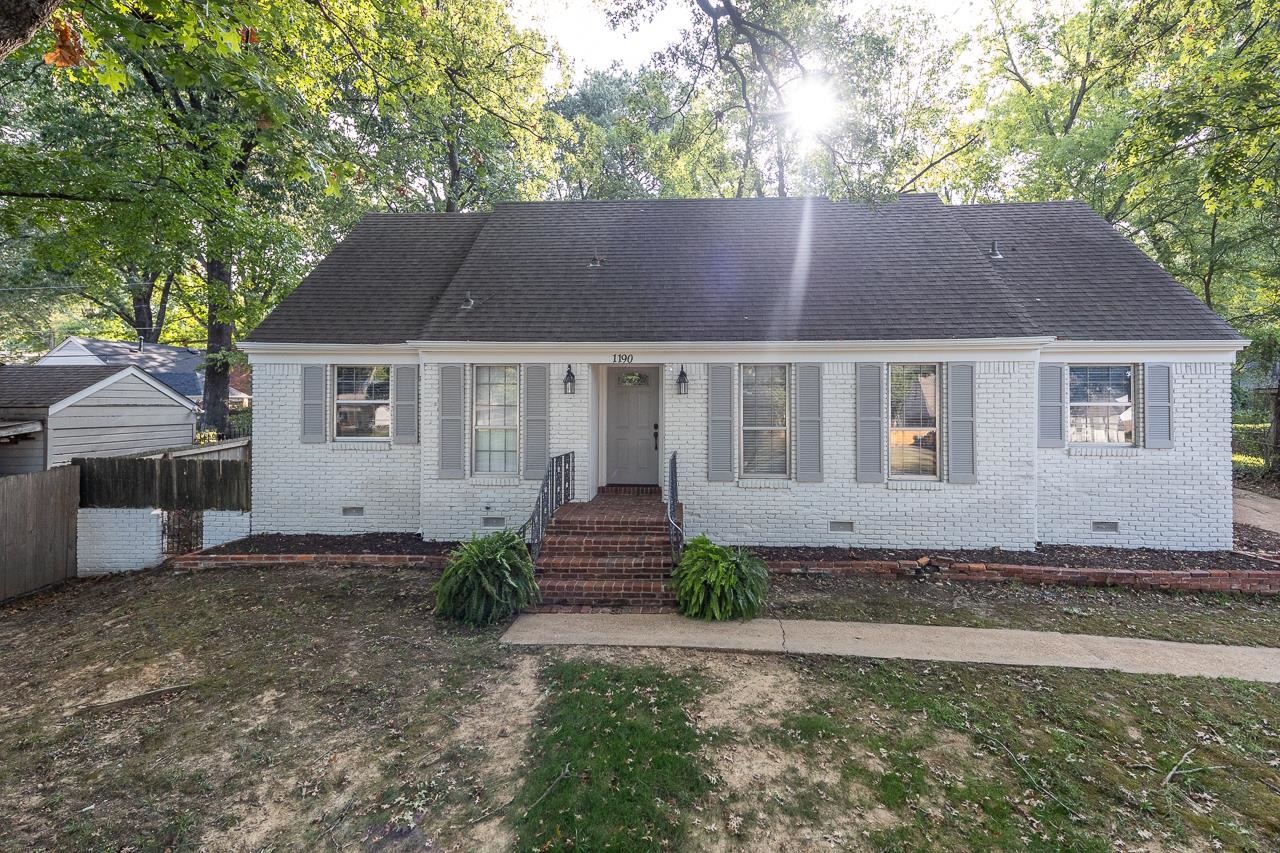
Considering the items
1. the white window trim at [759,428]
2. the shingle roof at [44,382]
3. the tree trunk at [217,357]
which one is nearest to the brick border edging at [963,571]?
the white window trim at [759,428]

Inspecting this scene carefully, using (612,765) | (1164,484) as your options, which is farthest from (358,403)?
(1164,484)

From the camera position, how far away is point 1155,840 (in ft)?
10.0

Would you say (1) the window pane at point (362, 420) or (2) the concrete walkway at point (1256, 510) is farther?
(2) the concrete walkway at point (1256, 510)

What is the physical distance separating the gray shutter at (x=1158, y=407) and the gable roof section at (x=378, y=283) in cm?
1272

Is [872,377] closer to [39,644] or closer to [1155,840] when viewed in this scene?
[1155,840]

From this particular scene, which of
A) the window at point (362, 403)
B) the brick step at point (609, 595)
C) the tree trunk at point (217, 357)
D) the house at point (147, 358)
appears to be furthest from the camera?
the house at point (147, 358)

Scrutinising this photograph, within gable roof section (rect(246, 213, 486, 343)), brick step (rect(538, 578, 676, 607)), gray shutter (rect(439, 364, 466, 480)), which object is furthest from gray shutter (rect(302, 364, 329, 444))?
brick step (rect(538, 578, 676, 607))

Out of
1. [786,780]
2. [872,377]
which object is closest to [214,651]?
[786,780]

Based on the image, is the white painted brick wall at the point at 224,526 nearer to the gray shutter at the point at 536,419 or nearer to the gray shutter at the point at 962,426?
the gray shutter at the point at 536,419

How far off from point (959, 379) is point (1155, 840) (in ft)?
21.1

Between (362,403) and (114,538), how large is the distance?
4.87 meters

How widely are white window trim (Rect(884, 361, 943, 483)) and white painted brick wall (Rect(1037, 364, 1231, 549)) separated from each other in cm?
194

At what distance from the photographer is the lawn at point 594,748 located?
10.3 ft

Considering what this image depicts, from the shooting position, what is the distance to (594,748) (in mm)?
3852
